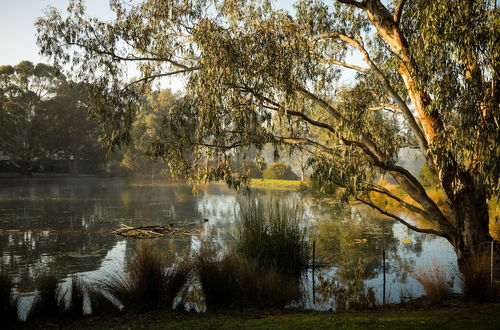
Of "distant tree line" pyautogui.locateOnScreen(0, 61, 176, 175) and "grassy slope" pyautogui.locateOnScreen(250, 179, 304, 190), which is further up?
"distant tree line" pyautogui.locateOnScreen(0, 61, 176, 175)

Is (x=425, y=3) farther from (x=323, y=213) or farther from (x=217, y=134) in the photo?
(x=323, y=213)

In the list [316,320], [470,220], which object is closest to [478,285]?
[470,220]

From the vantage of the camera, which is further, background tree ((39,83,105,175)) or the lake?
background tree ((39,83,105,175))

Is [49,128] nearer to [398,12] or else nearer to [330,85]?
[330,85]

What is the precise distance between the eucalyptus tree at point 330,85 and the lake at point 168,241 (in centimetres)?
135

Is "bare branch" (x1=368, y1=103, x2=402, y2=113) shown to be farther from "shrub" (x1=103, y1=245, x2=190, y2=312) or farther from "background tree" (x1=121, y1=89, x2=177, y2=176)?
"background tree" (x1=121, y1=89, x2=177, y2=176)

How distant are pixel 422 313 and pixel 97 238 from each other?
8912mm

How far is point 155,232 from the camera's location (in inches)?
480

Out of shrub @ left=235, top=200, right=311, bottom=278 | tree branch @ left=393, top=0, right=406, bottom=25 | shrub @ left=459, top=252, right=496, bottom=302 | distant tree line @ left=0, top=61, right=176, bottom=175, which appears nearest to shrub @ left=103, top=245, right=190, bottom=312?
shrub @ left=235, top=200, right=311, bottom=278

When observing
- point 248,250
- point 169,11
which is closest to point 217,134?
point 248,250

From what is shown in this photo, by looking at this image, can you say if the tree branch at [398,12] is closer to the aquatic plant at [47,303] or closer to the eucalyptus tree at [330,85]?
the eucalyptus tree at [330,85]

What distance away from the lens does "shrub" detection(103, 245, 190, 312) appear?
546 centimetres

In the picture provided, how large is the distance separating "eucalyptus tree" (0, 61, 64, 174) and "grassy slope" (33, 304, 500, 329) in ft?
128

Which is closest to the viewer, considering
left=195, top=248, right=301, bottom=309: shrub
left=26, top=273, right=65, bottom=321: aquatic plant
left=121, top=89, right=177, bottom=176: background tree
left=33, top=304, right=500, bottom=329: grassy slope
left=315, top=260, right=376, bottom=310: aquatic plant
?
left=33, top=304, right=500, bottom=329: grassy slope
